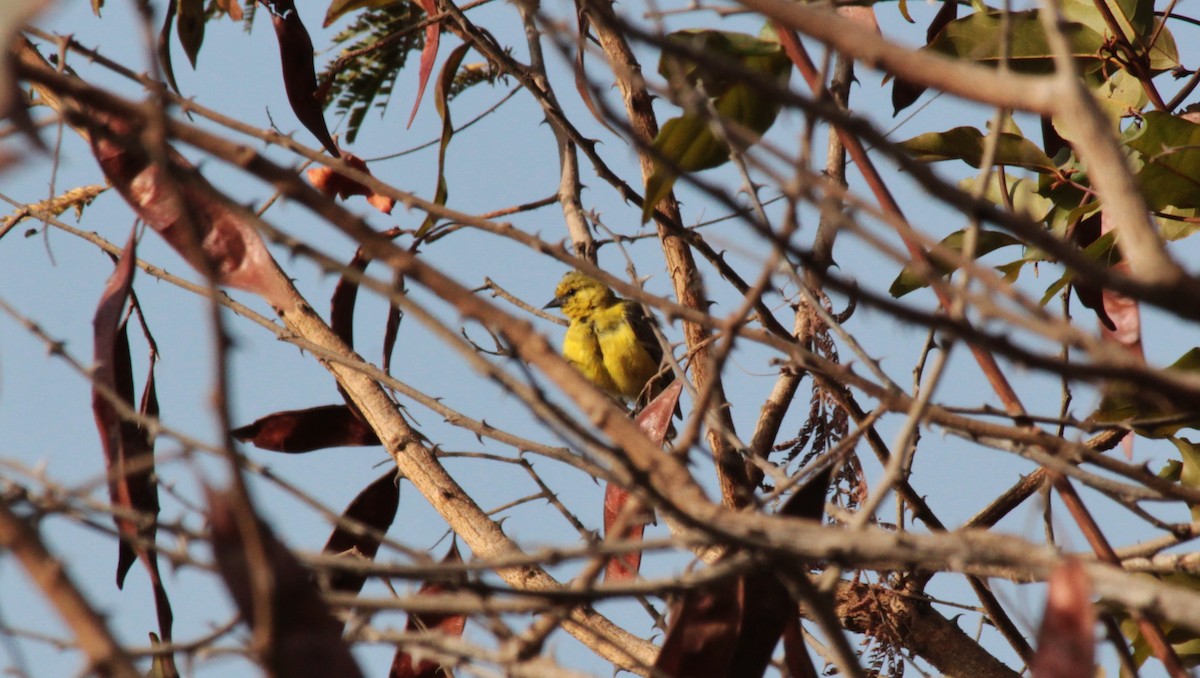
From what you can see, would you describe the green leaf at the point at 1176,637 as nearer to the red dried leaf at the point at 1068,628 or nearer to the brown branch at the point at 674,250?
the brown branch at the point at 674,250

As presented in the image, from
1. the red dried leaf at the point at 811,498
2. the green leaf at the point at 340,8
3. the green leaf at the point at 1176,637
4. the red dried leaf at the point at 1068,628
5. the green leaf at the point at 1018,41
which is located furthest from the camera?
the green leaf at the point at 340,8

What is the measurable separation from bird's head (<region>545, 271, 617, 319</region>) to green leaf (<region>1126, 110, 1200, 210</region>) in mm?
4786

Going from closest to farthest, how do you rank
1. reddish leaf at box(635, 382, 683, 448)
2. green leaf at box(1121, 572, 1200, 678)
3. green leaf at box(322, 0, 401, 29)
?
green leaf at box(1121, 572, 1200, 678) < reddish leaf at box(635, 382, 683, 448) < green leaf at box(322, 0, 401, 29)

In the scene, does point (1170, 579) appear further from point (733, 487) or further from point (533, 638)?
point (533, 638)

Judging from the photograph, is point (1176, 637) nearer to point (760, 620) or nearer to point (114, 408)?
point (760, 620)

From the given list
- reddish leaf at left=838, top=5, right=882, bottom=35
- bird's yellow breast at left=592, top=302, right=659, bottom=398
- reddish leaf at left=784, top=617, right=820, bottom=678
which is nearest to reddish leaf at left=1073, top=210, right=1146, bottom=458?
reddish leaf at left=838, top=5, right=882, bottom=35

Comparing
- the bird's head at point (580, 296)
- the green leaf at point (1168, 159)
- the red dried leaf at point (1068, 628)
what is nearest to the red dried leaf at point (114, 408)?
the red dried leaf at point (1068, 628)

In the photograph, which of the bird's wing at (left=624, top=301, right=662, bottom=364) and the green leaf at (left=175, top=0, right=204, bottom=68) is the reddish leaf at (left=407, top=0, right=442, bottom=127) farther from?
the bird's wing at (left=624, top=301, right=662, bottom=364)

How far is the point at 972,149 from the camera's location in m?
2.87

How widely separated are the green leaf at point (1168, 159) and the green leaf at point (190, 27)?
7.66 ft

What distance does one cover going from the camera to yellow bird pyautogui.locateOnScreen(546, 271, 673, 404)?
689cm

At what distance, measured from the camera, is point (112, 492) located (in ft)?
6.59

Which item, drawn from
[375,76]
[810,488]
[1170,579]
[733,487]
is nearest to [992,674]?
[1170,579]

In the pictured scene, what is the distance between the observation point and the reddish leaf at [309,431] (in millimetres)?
3566
